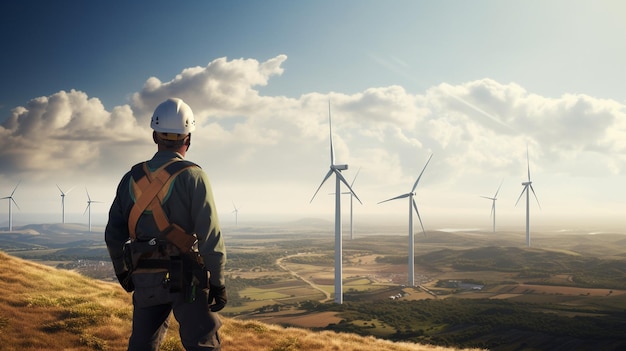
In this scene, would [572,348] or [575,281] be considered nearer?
[572,348]

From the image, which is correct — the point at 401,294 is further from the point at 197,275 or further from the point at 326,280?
the point at 197,275

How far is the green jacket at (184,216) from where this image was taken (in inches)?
234

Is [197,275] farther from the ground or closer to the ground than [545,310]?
farther from the ground

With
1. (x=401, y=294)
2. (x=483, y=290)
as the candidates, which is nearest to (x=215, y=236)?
(x=401, y=294)

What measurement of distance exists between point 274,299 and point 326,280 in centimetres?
4863

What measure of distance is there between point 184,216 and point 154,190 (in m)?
0.59

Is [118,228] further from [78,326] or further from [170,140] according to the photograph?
[78,326]

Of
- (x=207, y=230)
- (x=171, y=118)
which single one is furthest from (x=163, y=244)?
(x=171, y=118)

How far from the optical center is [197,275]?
6.06m

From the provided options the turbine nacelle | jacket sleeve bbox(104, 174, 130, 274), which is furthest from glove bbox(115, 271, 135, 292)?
the turbine nacelle

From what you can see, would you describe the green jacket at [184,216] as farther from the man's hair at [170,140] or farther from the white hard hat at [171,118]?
the white hard hat at [171,118]

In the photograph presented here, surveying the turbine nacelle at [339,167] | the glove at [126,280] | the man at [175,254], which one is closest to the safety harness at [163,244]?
the man at [175,254]

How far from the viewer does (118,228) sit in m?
6.62

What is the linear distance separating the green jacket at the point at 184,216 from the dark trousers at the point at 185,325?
56 cm
